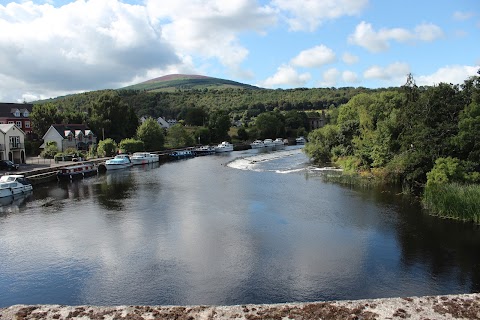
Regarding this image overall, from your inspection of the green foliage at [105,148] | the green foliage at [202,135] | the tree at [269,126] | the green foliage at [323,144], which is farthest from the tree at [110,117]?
the tree at [269,126]

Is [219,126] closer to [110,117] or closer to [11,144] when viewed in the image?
[110,117]

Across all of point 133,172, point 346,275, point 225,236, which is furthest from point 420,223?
point 133,172

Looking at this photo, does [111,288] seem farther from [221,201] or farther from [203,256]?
[221,201]

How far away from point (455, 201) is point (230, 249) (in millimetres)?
16091

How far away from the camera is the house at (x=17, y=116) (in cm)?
8319

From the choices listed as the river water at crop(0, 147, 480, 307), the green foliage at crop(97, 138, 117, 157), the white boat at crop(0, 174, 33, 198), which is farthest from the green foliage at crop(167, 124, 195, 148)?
the river water at crop(0, 147, 480, 307)

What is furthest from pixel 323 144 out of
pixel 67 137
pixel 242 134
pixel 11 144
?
pixel 242 134

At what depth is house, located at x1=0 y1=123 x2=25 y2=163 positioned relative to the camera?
5544 centimetres

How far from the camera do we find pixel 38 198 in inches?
1583

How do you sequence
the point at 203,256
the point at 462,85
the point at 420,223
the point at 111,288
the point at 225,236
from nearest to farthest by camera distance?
the point at 111,288 < the point at 203,256 < the point at 225,236 < the point at 420,223 < the point at 462,85

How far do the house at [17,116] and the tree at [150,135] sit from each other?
2275cm

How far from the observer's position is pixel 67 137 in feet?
245

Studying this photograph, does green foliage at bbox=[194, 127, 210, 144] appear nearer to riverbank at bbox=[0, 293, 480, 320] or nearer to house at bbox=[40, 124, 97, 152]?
house at bbox=[40, 124, 97, 152]

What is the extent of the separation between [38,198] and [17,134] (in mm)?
23206
